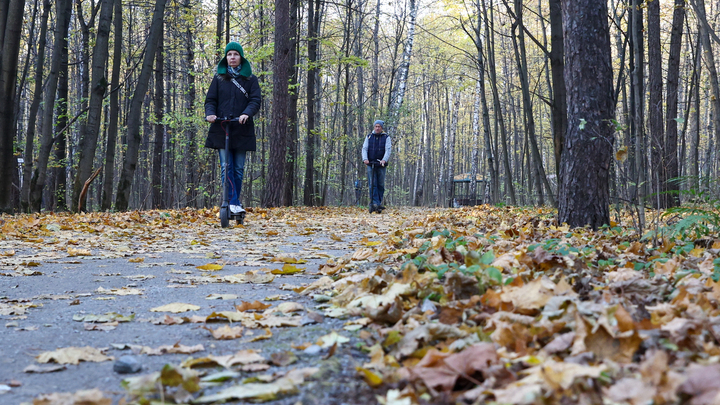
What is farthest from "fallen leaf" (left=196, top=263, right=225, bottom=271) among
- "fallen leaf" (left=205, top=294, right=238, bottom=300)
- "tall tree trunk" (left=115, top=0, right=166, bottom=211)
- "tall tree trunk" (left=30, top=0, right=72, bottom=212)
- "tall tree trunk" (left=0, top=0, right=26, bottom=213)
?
"tall tree trunk" (left=30, top=0, right=72, bottom=212)

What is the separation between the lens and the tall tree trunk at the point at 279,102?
12805mm

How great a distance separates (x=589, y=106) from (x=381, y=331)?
13.7 feet

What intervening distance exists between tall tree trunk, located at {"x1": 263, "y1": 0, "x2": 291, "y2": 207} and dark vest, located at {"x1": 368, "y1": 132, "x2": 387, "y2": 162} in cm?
219

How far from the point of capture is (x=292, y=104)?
15727mm

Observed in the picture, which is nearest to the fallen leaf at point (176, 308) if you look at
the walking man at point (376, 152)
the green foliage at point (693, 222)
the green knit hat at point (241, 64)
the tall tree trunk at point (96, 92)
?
the green foliage at point (693, 222)

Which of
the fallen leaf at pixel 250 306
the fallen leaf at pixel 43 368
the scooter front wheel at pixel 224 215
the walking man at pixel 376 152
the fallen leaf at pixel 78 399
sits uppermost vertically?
the walking man at pixel 376 152

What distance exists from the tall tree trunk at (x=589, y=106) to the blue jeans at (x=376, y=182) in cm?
750

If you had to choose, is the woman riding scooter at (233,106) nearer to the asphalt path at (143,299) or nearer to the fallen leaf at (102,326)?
the asphalt path at (143,299)

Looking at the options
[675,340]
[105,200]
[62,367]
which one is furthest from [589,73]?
[105,200]

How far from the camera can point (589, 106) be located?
524 centimetres

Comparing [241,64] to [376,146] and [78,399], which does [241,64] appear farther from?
[78,399]

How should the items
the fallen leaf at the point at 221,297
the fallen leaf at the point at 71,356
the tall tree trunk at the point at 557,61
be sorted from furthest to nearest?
the tall tree trunk at the point at 557,61, the fallen leaf at the point at 221,297, the fallen leaf at the point at 71,356

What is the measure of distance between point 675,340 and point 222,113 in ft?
21.9

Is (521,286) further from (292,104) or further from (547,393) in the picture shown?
(292,104)
